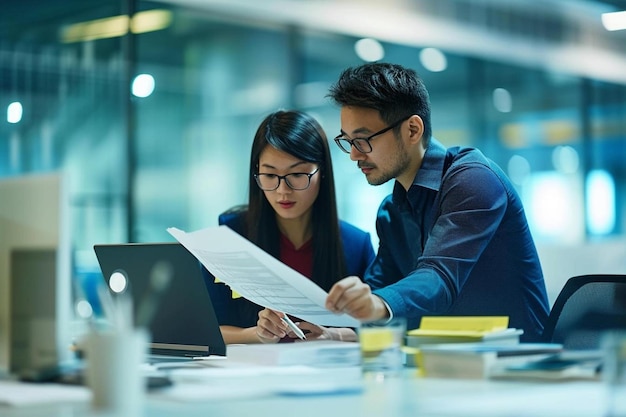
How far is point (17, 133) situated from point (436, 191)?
319 centimetres

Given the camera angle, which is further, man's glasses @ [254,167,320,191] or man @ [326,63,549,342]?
man's glasses @ [254,167,320,191]

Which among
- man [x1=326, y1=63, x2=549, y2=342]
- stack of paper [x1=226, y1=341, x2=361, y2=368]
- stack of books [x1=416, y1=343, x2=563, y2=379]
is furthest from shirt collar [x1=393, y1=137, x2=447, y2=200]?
stack of books [x1=416, y1=343, x2=563, y2=379]

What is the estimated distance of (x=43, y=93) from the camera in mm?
5070

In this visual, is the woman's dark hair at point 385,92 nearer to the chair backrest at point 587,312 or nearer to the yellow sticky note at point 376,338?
the chair backrest at point 587,312

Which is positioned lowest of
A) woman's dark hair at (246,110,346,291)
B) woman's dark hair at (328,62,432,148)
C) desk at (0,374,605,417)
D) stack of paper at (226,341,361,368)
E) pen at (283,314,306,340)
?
desk at (0,374,605,417)

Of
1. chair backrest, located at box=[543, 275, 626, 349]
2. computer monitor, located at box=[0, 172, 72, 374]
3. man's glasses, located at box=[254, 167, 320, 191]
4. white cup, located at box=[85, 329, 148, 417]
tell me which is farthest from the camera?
man's glasses, located at box=[254, 167, 320, 191]

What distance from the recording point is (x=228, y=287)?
2.69 m

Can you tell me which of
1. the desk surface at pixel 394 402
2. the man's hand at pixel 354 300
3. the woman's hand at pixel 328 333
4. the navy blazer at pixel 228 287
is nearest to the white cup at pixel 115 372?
the desk surface at pixel 394 402

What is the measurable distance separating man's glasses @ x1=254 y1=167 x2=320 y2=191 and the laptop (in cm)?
68

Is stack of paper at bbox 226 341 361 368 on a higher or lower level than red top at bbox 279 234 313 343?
lower

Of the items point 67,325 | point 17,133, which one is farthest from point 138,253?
point 17,133

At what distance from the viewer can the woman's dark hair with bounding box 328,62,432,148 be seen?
2.45 m

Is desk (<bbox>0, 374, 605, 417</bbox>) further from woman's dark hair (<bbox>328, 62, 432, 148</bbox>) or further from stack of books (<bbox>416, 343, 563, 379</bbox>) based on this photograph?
woman's dark hair (<bbox>328, 62, 432, 148</bbox>)

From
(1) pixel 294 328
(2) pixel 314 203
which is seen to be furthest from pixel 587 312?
(2) pixel 314 203
